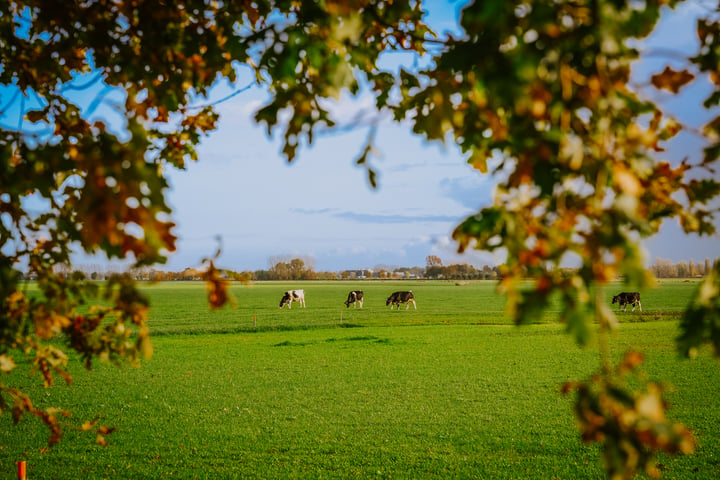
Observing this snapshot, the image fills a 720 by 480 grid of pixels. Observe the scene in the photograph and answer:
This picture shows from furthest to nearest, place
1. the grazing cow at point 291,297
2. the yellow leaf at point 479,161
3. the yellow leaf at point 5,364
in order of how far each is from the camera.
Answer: the grazing cow at point 291,297 < the yellow leaf at point 5,364 < the yellow leaf at point 479,161

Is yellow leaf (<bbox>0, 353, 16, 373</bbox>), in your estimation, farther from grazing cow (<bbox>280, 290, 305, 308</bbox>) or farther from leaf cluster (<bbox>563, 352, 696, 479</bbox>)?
grazing cow (<bbox>280, 290, 305, 308</bbox>)

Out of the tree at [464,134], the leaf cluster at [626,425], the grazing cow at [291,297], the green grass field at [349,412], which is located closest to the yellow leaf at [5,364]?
the tree at [464,134]

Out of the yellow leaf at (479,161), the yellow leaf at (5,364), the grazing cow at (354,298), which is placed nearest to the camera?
the yellow leaf at (479,161)

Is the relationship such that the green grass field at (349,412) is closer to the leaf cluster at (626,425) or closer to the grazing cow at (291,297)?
the leaf cluster at (626,425)

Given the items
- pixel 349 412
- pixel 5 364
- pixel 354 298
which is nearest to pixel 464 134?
pixel 5 364

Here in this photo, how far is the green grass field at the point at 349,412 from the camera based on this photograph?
9.01 metres

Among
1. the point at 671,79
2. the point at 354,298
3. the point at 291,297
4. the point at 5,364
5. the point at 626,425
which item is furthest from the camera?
the point at 354,298

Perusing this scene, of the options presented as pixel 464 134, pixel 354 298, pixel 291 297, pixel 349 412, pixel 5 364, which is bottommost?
pixel 349 412

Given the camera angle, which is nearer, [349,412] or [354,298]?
[349,412]

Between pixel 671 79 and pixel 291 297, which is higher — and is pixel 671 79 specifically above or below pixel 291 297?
above

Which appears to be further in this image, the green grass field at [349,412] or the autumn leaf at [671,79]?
the green grass field at [349,412]

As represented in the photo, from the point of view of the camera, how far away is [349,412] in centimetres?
1235

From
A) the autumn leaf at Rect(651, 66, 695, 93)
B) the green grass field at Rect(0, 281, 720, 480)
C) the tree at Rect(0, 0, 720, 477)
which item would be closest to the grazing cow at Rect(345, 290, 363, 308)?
the green grass field at Rect(0, 281, 720, 480)

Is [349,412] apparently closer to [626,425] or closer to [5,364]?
[5,364]
